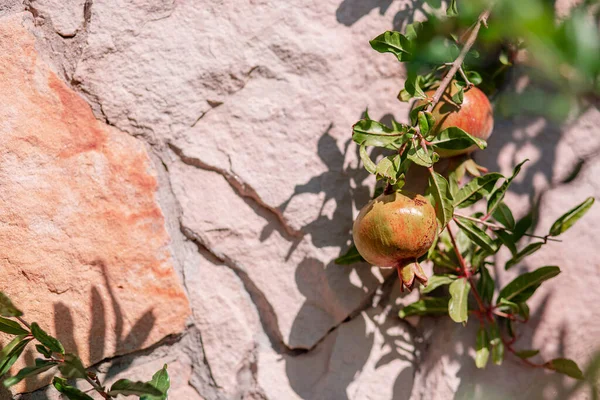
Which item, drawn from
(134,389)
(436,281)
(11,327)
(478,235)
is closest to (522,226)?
(478,235)

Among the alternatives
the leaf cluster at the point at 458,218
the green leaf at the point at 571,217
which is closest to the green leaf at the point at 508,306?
the leaf cluster at the point at 458,218

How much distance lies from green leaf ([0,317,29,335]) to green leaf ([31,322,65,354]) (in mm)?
47

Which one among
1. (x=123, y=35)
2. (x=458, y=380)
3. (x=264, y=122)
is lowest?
(x=458, y=380)

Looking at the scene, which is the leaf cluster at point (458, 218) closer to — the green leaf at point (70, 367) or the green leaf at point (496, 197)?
the green leaf at point (496, 197)

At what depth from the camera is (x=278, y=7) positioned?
4.81ft

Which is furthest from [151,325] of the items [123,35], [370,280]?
[123,35]

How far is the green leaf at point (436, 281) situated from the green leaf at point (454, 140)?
0.34 m

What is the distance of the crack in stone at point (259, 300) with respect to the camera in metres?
1.46

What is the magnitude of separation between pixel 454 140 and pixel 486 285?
423 mm

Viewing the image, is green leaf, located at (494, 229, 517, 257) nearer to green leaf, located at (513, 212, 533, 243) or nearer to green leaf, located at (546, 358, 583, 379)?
green leaf, located at (513, 212, 533, 243)

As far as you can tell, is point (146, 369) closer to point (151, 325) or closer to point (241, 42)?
point (151, 325)

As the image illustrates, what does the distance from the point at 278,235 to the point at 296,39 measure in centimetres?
52

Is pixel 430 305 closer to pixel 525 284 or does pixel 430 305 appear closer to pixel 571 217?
pixel 525 284

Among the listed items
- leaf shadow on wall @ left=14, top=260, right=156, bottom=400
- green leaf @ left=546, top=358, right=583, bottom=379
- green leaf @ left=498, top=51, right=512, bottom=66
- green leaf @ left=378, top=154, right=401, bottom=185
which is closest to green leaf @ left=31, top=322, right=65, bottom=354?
leaf shadow on wall @ left=14, top=260, right=156, bottom=400
